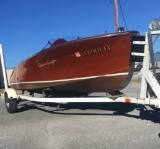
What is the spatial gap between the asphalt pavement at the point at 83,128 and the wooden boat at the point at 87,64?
2.67 ft

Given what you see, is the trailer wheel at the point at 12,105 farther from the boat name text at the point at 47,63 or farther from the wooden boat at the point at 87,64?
the boat name text at the point at 47,63

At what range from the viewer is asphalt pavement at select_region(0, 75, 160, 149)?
551 cm

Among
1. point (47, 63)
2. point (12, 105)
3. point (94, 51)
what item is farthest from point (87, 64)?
point (12, 105)

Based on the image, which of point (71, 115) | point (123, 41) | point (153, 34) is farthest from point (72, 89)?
point (153, 34)

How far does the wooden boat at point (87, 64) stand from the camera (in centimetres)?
682

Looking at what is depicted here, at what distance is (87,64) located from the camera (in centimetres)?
736

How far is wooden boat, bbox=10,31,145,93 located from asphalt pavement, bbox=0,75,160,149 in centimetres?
81

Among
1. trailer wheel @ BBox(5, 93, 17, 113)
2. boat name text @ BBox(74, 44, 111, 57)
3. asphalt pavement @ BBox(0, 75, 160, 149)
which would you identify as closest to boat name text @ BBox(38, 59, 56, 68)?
boat name text @ BBox(74, 44, 111, 57)

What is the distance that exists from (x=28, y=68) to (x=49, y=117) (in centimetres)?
192

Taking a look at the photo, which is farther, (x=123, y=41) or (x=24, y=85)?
(x=24, y=85)

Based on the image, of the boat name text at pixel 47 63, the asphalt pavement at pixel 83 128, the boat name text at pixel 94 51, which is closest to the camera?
the asphalt pavement at pixel 83 128

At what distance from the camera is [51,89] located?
8773mm

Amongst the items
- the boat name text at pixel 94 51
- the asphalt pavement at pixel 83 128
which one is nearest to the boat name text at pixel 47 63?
the boat name text at pixel 94 51

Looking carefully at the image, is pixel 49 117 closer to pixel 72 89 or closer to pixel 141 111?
pixel 72 89
